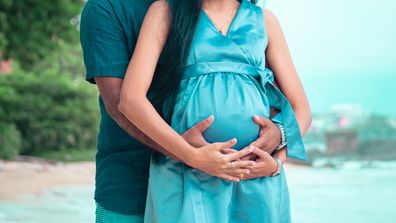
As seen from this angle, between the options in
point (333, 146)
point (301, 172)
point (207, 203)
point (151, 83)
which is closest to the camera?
point (207, 203)

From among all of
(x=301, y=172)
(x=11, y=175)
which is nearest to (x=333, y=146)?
(x=301, y=172)

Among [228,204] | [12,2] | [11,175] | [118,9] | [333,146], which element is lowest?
[333,146]

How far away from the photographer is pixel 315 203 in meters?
7.35

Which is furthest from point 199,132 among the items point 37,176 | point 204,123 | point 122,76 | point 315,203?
point 37,176

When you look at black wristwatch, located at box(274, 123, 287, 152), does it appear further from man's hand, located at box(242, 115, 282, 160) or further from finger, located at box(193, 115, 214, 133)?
finger, located at box(193, 115, 214, 133)

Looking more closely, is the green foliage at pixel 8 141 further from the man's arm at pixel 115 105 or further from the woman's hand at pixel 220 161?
the woman's hand at pixel 220 161

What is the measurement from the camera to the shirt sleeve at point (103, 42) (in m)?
1.34

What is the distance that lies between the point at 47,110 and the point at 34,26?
1842 mm

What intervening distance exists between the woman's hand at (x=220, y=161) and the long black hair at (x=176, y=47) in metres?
0.14

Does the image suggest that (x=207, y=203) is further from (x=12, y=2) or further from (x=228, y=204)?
(x=12, y=2)

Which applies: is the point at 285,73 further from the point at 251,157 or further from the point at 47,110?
the point at 47,110

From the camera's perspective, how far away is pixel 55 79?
417 inches

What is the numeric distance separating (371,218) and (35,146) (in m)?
5.81

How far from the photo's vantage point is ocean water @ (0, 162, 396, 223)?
6280 mm
